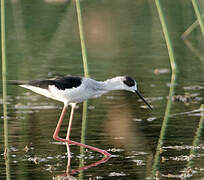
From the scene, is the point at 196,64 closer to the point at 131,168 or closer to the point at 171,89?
the point at 171,89

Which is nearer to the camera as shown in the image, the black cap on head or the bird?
the bird

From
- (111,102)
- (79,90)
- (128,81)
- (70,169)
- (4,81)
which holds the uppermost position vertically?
(4,81)

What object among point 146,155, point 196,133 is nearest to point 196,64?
point 196,133

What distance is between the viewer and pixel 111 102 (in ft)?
39.5

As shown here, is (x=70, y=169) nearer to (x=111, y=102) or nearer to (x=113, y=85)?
(x=113, y=85)

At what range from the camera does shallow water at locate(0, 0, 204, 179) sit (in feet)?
26.8

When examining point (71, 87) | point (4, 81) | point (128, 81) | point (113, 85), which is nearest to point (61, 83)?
point (71, 87)

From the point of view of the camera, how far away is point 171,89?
42.8 feet

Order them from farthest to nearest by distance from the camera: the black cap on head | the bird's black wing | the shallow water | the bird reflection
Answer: the black cap on head < the bird's black wing < the shallow water < the bird reflection

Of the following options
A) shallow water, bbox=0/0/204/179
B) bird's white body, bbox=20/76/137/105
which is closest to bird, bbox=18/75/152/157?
bird's white body, bbox=20/76/137/105

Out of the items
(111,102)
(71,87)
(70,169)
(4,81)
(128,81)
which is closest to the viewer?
(70,169)

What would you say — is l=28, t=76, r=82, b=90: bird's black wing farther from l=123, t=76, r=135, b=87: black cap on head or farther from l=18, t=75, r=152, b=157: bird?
l=123, t=76, r=135, b=87: black cap on head

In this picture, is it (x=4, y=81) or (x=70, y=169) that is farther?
(x=4, y=81)

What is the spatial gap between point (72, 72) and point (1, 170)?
6923 millimetres
